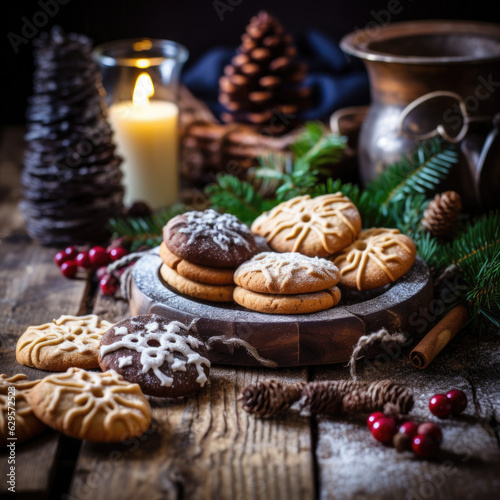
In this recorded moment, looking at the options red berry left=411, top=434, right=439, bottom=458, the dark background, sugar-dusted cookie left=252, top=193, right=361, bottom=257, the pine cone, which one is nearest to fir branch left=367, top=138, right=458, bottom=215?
the pine cone

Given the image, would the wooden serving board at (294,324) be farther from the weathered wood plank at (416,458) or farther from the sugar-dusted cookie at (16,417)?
the sugar-dusted cookie at (16,417)

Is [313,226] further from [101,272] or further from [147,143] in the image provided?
[147,143]

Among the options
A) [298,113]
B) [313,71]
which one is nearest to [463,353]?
[298,113]

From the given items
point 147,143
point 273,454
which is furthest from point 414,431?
point 147,143

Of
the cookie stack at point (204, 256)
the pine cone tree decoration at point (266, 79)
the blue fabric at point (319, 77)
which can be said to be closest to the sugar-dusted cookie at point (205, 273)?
the cookie stack at point (204, 256)

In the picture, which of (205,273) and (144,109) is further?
(144,109)

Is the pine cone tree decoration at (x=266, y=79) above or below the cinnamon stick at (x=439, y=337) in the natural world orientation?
above
